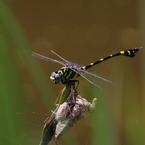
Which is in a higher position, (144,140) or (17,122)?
(17,122)

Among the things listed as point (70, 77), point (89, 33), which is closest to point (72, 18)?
point (89, 33)

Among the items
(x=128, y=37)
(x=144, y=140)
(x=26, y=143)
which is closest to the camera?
(x=26, y=143)

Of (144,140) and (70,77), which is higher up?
(70,77)

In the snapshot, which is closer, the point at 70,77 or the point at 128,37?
the point at 70,77

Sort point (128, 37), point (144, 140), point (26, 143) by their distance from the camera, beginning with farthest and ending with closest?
1. point (128, 37)
2. point (144, 140)
3. point (26, 143)

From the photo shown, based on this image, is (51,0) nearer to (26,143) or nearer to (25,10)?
(25,10)

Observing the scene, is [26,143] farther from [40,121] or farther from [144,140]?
[144,140]

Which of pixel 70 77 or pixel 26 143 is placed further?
pixel 70 77

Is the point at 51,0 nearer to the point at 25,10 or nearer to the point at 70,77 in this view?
the point at 25,10

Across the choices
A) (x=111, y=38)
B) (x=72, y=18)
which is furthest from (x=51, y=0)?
(x=111, y=38)
